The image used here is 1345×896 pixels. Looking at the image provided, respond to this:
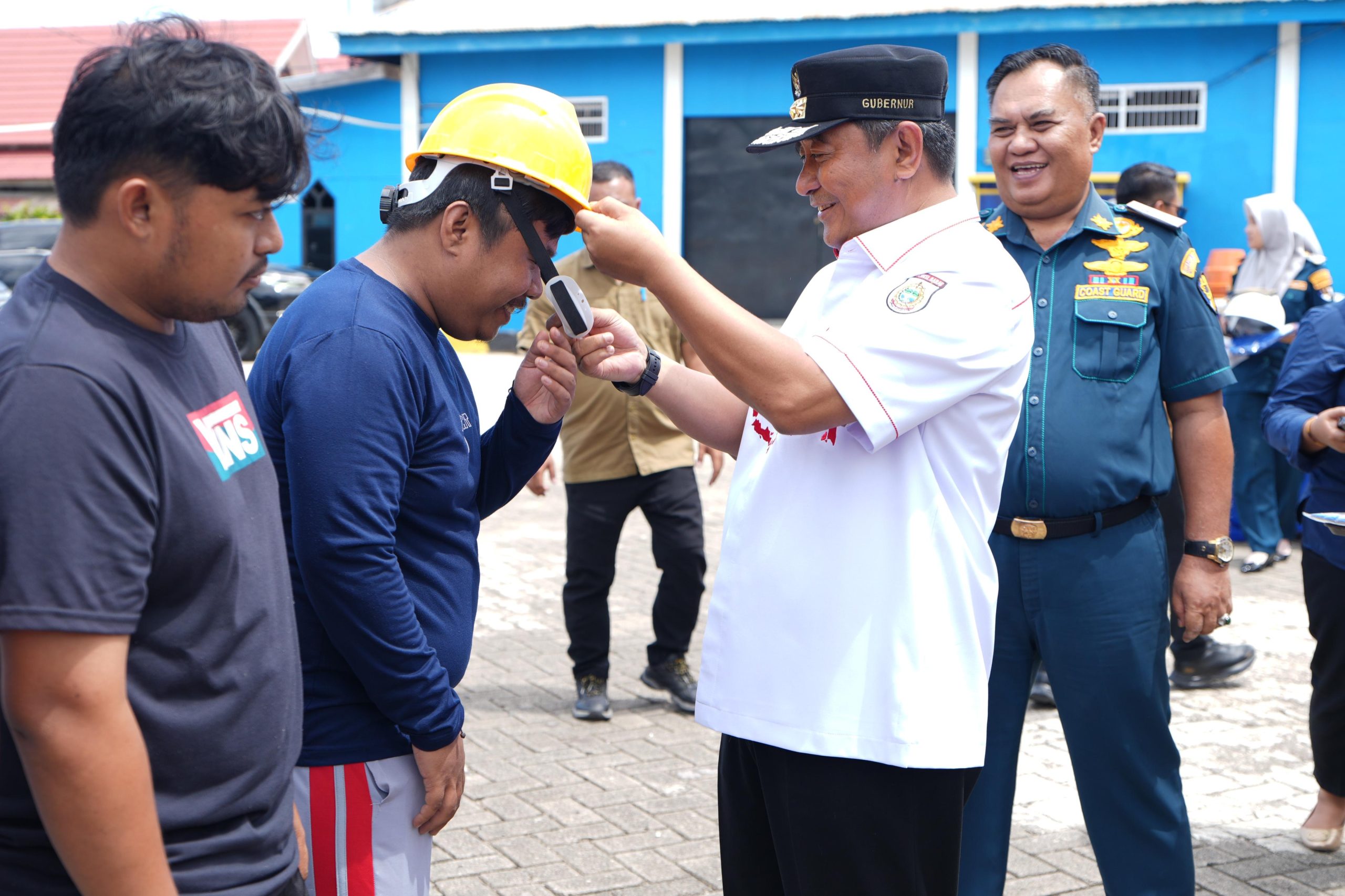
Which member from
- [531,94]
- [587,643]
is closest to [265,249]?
[531,94]

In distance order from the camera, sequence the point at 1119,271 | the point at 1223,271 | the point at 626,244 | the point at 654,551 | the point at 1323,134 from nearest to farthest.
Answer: the point at 626,244 → the point at 1119,271 → the point at 654,551 → the point at 1223,271 → the point at 1323,134

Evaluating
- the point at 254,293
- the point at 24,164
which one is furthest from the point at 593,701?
the point at 24,164

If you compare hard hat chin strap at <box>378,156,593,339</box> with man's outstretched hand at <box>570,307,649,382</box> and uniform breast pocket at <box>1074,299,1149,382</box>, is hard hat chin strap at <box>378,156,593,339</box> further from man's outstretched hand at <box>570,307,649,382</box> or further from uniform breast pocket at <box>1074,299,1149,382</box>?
uniform breast pocket at <box>1074,299,1149,382</box>

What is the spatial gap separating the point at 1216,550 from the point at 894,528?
1577 mm

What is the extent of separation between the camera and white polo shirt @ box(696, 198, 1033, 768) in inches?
83.5

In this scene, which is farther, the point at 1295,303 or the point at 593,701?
the point at 1295,303

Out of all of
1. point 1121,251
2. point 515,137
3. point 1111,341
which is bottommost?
point 1111,341

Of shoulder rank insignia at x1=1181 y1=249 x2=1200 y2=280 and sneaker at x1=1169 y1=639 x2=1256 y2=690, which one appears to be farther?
sneaker at x1=1169 y1=639 x2=1256 y2=690

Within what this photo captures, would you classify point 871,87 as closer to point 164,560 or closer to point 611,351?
point 611,351

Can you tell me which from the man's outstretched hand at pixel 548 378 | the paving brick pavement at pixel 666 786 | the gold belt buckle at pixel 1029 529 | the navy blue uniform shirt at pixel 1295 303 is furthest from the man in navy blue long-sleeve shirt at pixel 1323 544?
the navy blue uniform shirt at pixel 1295 303

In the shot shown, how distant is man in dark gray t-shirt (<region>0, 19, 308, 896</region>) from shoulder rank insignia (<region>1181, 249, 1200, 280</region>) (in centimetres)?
242

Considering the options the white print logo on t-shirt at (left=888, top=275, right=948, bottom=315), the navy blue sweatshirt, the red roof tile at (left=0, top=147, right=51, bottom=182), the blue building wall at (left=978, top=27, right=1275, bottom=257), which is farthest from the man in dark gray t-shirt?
the red roof tile at (left=0, top=147, right=51, bottom=182)

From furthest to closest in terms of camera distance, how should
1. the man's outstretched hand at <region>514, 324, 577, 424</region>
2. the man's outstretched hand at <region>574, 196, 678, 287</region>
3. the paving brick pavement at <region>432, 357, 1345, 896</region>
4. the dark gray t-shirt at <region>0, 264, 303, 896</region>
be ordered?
1. the paving brick pavement at <region>432, 357, 1345, 896</region>
2. the man's outstretched hand at <region>514, 324, 577, 424</region>
3. the man's outstretched hand at <region>574, 196, 678, 287</region>
4. the dark gray t-shirt at <region>0, 264, 303, 896</region>

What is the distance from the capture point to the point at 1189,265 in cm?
329
